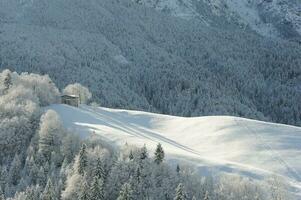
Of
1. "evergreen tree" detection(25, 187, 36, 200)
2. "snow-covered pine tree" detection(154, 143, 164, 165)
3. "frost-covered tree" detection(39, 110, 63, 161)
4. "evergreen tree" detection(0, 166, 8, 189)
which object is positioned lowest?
"evergreen tree" detection(25, 187, 36, 200)

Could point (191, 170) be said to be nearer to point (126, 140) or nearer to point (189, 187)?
point (189, 187)

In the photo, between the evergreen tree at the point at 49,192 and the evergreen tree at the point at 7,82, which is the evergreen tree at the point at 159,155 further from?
the evergreen tree at the point at 7,82

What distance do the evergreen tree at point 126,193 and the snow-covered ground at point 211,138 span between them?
58.7 ft

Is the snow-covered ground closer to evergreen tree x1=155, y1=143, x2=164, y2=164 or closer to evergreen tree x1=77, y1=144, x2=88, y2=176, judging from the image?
evergreen tree x1=155, y1=143, x2=164, y2=164

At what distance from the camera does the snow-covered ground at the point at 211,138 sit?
144500 millimetres

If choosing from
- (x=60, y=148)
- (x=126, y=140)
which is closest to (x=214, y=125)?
(x=126, y=140)

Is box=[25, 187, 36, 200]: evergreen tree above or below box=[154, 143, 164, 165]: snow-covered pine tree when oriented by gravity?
below

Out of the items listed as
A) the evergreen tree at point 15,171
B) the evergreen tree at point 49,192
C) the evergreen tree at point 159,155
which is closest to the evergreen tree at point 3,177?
the evergreen tree at point 15,171

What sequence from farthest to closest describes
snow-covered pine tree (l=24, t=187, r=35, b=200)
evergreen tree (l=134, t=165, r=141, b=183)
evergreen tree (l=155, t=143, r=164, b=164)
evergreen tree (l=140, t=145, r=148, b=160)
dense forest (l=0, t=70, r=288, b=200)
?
evergreen tree (l=140, t=145, r=148, b=160) → evergreen tree (l=155, t=143, r=164, b=164) → evergreen tree (l=134, t=165, r=141, b=183) → snow-covered pine tree (l=24, t=187, r=35, b=200) → dense forest (l=0, t=70, r=288, b=200)

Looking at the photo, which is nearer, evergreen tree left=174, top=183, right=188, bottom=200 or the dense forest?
evergreen tree left=174, top=183, right=188, bottom=200

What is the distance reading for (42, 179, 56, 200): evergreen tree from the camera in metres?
131

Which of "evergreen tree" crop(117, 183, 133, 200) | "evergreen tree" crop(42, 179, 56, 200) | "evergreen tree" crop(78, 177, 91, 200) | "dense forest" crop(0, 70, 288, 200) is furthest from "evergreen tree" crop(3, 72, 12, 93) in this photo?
"evergreen tree" crop(117, 183, 133, 200)

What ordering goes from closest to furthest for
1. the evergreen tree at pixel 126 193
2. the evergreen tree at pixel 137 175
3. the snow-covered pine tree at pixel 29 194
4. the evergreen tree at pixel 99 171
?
1. the evergreen tree at pixel 126 193
2. the snow-covered pine tree at pixel 29 194
3. the evergreen tree at pixel 137 175
4. the evergreen tree at pixel 99 171

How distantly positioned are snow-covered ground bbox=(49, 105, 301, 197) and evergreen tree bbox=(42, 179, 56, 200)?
25.1 metres
